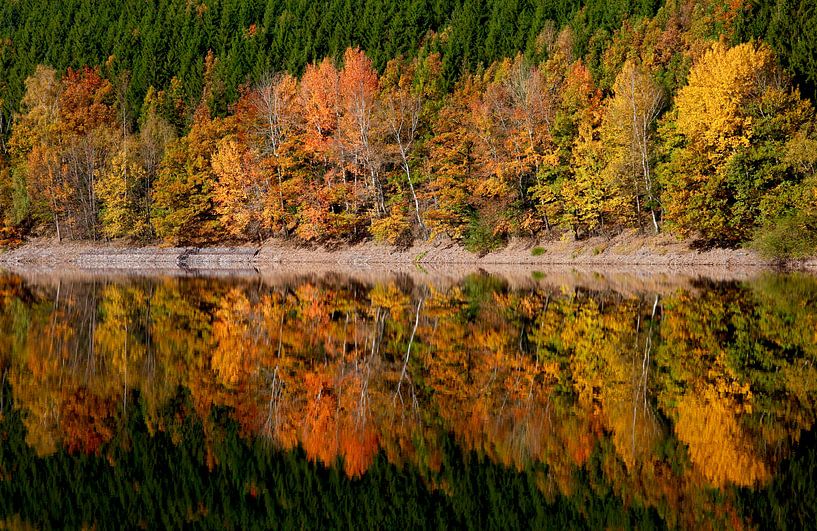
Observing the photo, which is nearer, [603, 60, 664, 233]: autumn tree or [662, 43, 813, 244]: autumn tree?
[662, 43, 813, 244]: autumn tree

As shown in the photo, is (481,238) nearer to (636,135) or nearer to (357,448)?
(636,135)

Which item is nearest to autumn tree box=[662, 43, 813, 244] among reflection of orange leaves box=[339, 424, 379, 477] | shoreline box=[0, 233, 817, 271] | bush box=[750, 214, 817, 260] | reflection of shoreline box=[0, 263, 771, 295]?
shoreline box=[0, 233, 817, 271]

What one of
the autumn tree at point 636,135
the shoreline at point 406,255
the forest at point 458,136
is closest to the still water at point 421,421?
the shoreline at point 406,255

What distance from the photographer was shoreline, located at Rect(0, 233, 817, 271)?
4638 cm

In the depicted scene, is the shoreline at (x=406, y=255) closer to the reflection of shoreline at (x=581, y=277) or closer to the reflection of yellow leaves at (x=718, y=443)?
the reflection of shoreline at (x=581, y=277)

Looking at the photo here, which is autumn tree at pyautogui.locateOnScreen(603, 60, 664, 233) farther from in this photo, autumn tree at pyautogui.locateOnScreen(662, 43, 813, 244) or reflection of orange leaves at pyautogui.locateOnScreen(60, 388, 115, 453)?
reflection of orange leaves at pyautogui.locateOnScreen(60, 388, 115, 453)

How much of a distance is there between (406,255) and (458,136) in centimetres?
1063

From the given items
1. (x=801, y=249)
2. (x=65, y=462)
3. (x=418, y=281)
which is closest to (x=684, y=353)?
(x=65, y=462)

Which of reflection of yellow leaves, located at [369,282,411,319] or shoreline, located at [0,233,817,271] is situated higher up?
reflection of yellow leaves, located at [369,282,411,319]

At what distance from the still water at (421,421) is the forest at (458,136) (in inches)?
1028

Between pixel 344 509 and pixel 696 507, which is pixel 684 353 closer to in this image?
pixel 696 507

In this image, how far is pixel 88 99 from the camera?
11069 centimetres

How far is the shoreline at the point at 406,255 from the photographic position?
1826 inches

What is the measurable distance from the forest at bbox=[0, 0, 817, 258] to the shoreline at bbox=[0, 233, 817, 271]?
1.14m
